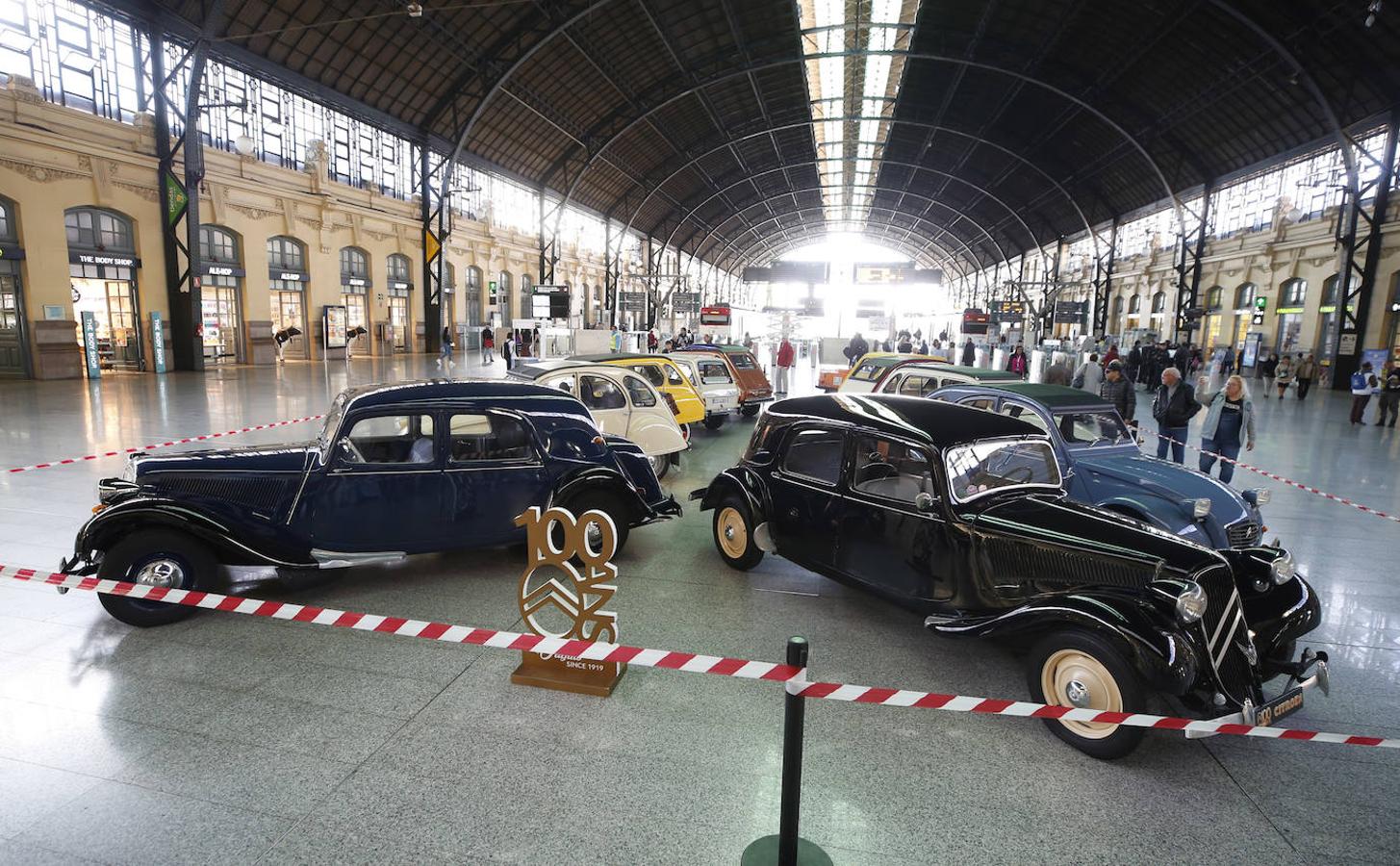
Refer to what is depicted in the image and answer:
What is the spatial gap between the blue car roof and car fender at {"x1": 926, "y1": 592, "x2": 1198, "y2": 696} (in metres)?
3.79

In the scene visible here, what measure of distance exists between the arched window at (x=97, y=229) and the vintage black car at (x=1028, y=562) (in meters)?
23.3

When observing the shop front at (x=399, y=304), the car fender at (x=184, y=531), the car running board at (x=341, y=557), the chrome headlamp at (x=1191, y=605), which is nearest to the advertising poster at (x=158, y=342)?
the shop front at (x=399, y=304)

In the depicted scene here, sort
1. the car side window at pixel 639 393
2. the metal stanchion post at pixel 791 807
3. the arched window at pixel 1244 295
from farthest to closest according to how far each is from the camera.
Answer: the arched window at pixel 1244 295
the car side window at pixel 639 393
the metal stanchion post at pixel 791 807

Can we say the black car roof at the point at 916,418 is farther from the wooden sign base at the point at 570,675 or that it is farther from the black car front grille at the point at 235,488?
the black car front grille at the point at 235,488

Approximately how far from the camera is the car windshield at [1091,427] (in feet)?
23.7

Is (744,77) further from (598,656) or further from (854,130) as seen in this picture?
(598,656)

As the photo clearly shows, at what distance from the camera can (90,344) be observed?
63.9 ft

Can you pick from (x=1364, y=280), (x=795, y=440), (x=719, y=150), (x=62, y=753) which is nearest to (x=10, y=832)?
(x=62, y=753)

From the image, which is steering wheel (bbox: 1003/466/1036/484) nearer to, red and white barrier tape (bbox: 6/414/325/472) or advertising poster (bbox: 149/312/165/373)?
red and white barrier tape (bbox: 6/414/325/472)

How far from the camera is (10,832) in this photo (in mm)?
2967

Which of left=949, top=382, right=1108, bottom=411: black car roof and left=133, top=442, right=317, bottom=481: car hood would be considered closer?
left=133, top=442, right=317, bottom=481: car hood

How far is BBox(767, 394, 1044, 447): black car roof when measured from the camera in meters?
4.88

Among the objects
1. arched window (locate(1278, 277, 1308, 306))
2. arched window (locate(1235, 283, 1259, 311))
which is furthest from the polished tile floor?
arched window (locate(1235, 283, 1259, 311))

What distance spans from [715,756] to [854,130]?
44.1 meters
